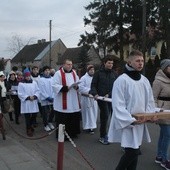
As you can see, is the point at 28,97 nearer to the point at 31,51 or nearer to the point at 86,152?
the point at 86,152

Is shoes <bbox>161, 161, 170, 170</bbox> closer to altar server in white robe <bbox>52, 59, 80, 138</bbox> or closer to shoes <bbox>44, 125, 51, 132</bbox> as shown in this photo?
altar server in white robe <bbox>52, 59, 80, 138</bbox>

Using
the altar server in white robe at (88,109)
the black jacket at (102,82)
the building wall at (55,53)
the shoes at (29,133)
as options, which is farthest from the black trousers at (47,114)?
the building wall at (55,53)

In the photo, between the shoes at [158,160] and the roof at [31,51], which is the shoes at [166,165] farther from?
the roof at [31,51]

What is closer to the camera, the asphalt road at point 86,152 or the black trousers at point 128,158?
the black trousers at point 128,158

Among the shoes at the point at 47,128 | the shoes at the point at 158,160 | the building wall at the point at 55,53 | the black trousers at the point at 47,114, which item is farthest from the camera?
the building wall at the point at 55,53

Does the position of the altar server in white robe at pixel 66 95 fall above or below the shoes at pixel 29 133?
above

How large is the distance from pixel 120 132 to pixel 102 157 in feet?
8.93

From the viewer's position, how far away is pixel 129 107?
206 inches

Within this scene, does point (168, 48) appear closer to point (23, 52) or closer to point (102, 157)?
point (102, 157)

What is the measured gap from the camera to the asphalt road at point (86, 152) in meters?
7.32

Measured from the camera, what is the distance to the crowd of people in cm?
522

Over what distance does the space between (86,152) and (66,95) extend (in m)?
1.89

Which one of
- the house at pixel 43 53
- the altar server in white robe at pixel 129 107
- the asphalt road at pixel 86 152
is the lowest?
the asphalt road at pixel 86 152

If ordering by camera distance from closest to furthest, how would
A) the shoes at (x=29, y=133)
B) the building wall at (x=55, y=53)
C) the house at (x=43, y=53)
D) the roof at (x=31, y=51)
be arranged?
the shoes at (x=29, y=133)
the building wall at (x=55, y=53)
the house at (x=43, y=53)
the roof at (x=31, y=51)
